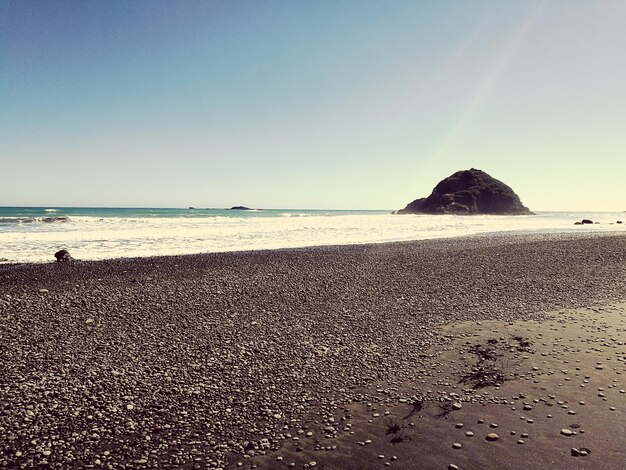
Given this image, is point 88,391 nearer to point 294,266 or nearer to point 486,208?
point 294,266

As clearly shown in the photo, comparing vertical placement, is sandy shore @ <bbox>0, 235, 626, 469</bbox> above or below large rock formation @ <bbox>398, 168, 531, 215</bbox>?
below

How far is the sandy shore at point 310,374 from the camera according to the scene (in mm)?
5527

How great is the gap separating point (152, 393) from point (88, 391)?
1145 millimetres

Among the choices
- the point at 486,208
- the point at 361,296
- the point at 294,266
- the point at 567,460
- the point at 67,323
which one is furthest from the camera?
the point at 486,208

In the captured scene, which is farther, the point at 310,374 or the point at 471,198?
the point at 471,198

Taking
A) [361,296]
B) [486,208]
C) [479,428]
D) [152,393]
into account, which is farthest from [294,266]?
[486,208]

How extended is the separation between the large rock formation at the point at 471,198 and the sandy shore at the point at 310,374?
5927 inches

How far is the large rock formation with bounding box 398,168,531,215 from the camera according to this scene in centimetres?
16112

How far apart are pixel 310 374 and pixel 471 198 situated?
172m

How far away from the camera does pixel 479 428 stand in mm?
6004

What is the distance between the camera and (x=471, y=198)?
16475 cm

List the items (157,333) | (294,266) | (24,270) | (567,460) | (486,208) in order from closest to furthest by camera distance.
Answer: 1. (567,460)
2. (157,333)
3. (24,270)
4. (294,266)
5. (486,208)

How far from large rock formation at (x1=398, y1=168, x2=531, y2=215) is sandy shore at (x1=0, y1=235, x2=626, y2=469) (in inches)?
5927

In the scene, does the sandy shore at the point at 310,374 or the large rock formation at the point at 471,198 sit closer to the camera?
the sandy shore at the point at 310,374
